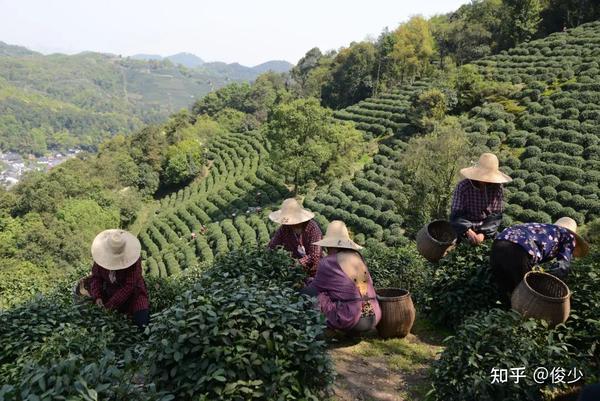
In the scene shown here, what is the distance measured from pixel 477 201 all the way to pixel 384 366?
7.14 feet

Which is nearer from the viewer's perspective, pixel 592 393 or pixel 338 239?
pixel 592 393

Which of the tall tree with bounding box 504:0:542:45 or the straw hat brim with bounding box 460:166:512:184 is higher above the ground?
the tall tree with bounding box 504:0:542:45

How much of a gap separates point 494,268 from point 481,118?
86.9 feet

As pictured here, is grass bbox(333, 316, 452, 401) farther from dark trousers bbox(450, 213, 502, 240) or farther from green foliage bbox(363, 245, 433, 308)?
dark trousers bbox(450, 213, 502, 240)

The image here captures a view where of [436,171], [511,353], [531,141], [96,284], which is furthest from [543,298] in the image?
[531,141]

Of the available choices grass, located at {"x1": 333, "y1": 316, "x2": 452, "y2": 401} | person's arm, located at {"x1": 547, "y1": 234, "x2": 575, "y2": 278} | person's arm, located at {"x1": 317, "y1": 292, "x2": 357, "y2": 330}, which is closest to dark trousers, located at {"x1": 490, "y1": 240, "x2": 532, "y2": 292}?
person's arm, located at {"x1": 547, "y1": 234, "x2": 575, "y2": 278}

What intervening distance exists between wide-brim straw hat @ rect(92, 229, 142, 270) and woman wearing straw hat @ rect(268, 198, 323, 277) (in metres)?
1.59

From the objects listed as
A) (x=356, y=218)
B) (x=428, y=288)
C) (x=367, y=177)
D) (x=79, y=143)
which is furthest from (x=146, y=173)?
(x=79, y=143)

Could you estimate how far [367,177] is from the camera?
2869 centimetres

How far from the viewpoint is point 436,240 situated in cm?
536

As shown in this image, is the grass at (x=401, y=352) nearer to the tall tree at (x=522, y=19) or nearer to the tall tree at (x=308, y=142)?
the tall tree at (x=308, y=142)

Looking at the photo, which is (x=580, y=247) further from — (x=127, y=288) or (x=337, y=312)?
(x=127, y=288)

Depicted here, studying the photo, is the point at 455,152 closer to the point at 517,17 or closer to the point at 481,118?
the point at 481,118

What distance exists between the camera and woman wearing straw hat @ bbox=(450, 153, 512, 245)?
521 cm
